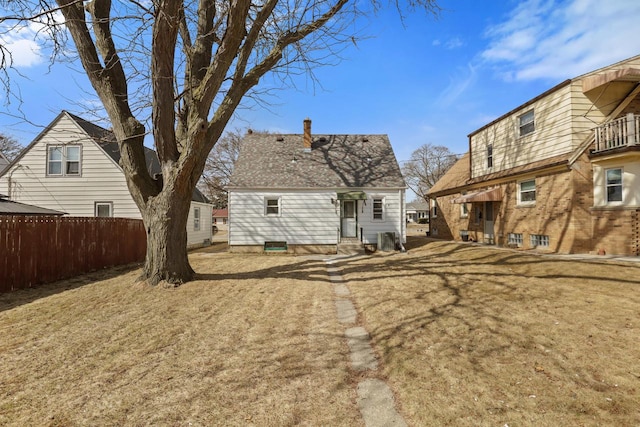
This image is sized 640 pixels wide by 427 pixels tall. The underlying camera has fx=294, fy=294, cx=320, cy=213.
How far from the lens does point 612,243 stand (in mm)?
10305

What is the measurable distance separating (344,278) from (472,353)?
520cm

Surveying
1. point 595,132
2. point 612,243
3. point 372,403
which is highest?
point 595,132

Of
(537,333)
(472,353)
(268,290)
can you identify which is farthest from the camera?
(268,290)

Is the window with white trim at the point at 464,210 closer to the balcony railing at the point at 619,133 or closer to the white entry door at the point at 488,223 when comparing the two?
the white entry door at the point at 488,223

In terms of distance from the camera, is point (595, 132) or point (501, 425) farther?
point (595, 132)

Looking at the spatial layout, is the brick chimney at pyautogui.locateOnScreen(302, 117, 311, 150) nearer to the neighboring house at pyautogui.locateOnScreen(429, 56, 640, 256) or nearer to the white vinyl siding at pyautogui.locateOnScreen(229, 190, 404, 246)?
the white vinyl siding at pyautogui.locateOnScreen(229, 190, 404, 246)

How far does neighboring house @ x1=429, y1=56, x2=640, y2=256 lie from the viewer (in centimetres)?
1020

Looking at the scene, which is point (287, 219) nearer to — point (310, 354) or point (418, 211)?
point (310, 354)

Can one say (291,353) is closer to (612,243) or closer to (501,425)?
(501,425)

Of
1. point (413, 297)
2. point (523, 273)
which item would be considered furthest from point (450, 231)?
point (413, 297)

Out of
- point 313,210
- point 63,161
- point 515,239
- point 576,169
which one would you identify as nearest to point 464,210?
point 515,239

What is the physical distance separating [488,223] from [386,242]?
5994mm

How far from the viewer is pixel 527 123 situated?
13664mm

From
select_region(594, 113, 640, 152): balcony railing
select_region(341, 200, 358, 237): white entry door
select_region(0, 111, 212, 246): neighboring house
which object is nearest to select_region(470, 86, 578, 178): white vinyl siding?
select_region(594, 113, 640, 152): balcony railing
